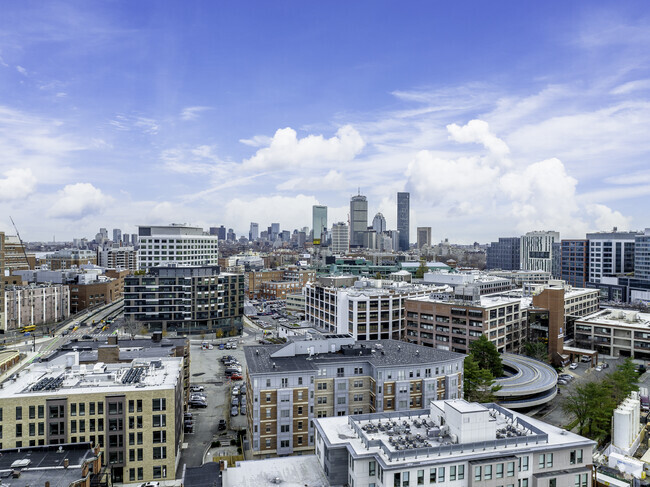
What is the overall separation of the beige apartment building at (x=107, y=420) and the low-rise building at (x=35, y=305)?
88.1m

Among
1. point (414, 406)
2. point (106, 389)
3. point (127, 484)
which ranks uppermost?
point (106, 389)

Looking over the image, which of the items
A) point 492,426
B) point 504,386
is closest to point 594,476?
point 492,426

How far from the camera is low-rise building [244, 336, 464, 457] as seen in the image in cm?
5359

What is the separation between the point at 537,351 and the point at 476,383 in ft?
111

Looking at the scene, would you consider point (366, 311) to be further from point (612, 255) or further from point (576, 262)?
point (576, 262)

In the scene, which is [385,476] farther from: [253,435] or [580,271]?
[580,271]

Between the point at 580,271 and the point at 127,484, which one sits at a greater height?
the point at 580,271

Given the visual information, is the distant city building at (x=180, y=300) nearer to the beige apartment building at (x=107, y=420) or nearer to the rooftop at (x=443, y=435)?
the beige apartment building at (x=107, y=420)

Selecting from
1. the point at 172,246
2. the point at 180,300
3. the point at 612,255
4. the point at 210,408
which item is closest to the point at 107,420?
the point at 210,408

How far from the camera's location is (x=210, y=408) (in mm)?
72562

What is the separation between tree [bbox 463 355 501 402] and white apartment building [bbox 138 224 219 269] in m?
124

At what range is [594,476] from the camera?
4397 centimetres

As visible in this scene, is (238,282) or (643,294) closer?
(238,282)

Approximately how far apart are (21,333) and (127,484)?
9424cm
